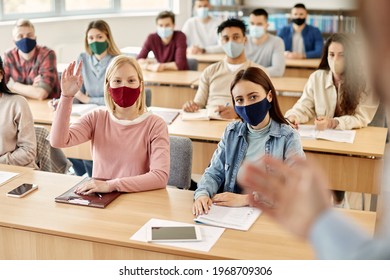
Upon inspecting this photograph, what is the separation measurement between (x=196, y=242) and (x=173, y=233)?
0.10m

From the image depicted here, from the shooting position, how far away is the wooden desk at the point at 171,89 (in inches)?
199

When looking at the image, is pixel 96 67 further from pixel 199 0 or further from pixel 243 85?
pixel 199 0

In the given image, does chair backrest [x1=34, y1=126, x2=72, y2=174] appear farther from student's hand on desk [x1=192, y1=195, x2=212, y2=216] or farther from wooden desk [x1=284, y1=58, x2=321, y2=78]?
wooden desk [x1=284, y1=58, x2=321, y2=78]

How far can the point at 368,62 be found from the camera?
54 centimetres

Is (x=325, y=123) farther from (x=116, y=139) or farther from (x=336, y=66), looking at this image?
(x=116, y=139)

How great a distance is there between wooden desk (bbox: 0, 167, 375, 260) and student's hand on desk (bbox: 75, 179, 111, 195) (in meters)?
0.08

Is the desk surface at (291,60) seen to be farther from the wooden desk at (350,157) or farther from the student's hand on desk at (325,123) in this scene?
the wooden desk at (350,157)

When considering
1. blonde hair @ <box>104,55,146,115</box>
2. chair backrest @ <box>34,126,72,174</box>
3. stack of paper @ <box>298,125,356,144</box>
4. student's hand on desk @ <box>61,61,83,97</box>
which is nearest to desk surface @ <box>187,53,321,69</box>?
stack of paper @ <box>298,125,356,144</box>

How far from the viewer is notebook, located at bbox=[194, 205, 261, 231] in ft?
7.14

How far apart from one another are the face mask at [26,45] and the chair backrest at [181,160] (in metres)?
2.12

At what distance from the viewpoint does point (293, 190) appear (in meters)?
0.65

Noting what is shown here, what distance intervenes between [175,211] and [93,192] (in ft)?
1.28

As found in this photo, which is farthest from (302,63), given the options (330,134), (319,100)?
(330,134)
